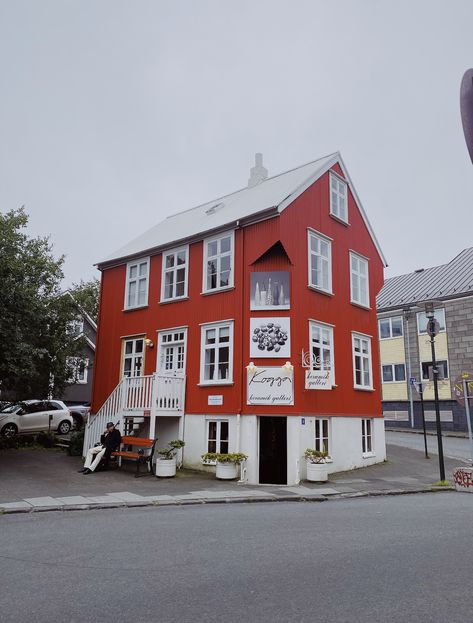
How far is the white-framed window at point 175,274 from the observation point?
70.8 feet

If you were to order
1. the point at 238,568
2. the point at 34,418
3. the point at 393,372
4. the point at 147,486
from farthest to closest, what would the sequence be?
1. the point at 393,372
2. the point at 34,418
3. the point at 147,486
4. the point at 238,568

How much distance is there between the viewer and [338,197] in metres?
22.3

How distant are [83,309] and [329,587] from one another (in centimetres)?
3212

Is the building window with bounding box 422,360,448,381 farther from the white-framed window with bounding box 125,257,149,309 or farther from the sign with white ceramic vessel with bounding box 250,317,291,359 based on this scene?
the white-framed window with bounding box 125,257,149,309

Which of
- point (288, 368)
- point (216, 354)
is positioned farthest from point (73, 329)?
point (288, 368)

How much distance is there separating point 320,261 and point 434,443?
546 inches

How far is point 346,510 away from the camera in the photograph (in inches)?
443

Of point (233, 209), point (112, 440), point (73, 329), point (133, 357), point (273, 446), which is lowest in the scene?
point (273, 446)

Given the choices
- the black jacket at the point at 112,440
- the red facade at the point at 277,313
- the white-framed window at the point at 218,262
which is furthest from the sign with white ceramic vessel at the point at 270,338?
the black jacket at the point at 112,440

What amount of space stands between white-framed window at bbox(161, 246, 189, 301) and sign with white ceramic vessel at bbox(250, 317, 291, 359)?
13.2 feet

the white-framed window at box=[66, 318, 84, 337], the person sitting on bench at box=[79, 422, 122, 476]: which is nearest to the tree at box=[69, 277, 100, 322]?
the white-framed window at box=[66, 318, 84, 337]

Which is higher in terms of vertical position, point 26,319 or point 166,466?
point 26,319

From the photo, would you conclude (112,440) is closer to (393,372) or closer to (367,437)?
(367,437)

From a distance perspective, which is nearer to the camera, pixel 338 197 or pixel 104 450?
pixel 104 450
